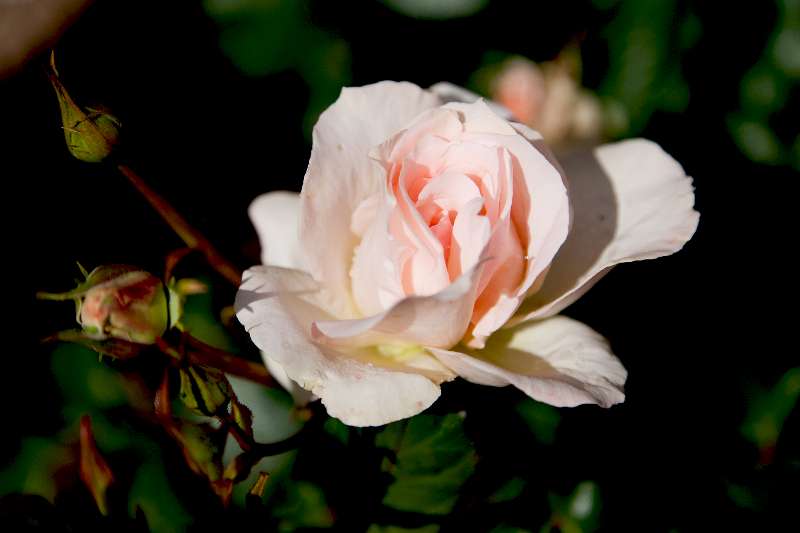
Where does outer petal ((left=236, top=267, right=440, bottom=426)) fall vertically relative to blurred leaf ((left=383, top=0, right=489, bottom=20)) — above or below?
above

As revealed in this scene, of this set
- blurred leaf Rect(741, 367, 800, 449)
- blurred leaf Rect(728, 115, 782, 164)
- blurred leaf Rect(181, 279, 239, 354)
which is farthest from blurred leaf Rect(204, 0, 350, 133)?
blurred leaf Rect(741, 367, 800, 449)

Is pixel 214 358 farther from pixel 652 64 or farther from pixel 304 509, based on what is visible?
pixel 652 64

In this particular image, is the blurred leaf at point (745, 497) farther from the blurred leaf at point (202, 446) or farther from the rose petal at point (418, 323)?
the blurred leaf at point (202, 446)

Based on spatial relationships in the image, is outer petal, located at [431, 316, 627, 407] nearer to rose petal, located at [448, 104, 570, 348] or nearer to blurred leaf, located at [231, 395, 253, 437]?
A: rose petal, located at [448, 104, 570, 348]

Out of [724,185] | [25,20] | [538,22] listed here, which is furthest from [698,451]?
[25,20]

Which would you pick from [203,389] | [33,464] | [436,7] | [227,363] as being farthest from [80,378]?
[436,7]

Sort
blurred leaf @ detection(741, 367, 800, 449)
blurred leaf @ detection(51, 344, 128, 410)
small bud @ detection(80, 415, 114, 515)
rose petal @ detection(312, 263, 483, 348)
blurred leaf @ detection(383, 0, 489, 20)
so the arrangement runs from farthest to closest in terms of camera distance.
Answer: blurred leaf @ detection(383, 0, 489, 20) → blurred leaf @ detection(51, 344, 128, 410) → blurred leaf @ detection(741, 367, 800, 449) → small bud @ detection(80, 415, 114, 515) → rose petal @ detection(312, 263, 483, 348)
